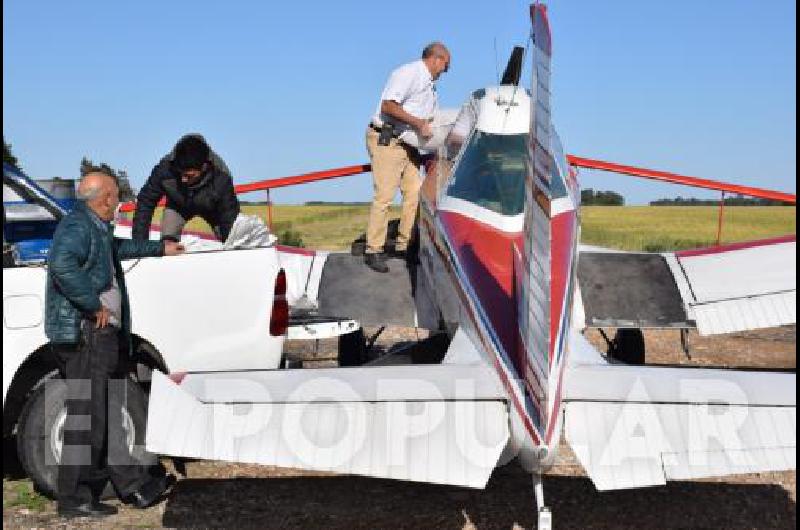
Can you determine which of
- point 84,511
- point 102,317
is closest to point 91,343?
point 102,317

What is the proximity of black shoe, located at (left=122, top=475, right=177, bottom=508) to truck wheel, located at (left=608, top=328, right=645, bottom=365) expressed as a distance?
4.45 metres

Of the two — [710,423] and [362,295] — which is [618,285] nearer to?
[362,295]

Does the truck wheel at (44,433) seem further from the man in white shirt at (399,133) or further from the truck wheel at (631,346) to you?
the truck wheel at (631,346)

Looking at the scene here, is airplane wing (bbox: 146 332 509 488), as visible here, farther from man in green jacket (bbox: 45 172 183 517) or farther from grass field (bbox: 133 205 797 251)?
grass field (bbox: 133 205 797 251)

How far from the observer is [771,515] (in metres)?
5.58

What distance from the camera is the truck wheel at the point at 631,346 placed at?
859 cm

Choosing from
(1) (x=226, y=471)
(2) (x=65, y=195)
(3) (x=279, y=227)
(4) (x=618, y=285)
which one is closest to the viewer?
(1) (x=226, y=471)

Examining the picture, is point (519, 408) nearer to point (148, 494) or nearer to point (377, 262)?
point (148, 494)

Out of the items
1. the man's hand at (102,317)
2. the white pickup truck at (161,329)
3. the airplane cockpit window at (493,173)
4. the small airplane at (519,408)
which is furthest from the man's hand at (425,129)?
the man's hand at (102,317)

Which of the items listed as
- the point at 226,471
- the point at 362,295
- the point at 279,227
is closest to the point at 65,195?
the point at 362,295

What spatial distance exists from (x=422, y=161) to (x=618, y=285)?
1.86 meters

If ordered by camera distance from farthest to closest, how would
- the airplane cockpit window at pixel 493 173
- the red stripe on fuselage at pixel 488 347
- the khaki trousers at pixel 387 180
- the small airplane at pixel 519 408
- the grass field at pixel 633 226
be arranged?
the grass field at pixel 633 226, the khaki trousers at pixel 387 180, the airplane cockpit window at pixel 493 173, the red stripe on fuselage at pixel 488 347, the small airplane at pixel 519 408

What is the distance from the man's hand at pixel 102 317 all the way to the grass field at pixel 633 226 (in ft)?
66.2

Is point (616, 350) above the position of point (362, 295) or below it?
below
